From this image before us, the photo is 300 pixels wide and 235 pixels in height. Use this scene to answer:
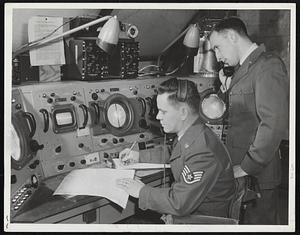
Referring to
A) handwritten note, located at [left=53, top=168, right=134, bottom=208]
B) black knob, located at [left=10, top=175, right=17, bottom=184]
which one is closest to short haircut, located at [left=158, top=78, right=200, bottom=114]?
handwritten note, located at [left=53, top=168, right=134, bottom=208]

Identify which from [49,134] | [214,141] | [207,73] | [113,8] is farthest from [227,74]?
[49,134]

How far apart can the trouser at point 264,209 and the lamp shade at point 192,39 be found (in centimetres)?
79

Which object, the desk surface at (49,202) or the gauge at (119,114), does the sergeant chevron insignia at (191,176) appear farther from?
the gauge at (119,114)

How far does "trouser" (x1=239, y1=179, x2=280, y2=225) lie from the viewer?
196 centimetres

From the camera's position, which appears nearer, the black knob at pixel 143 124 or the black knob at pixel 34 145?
the black knob at pixel 34 145

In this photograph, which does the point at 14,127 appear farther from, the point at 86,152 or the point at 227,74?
the point at 227,74

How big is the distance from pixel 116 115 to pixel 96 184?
1.16ft

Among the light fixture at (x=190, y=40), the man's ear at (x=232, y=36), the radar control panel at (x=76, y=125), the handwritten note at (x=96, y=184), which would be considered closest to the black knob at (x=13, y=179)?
the radar control panel at (x=76, y=125)

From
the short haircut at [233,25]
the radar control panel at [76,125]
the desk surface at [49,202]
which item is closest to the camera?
the desk surface at [49,202]

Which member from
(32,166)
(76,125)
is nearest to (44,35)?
(76,125)

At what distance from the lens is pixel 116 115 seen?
1.98 metres

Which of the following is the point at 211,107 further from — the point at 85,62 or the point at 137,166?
the point at 85,62

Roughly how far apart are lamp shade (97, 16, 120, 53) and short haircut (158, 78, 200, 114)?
320mm

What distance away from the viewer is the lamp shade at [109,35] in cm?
192
